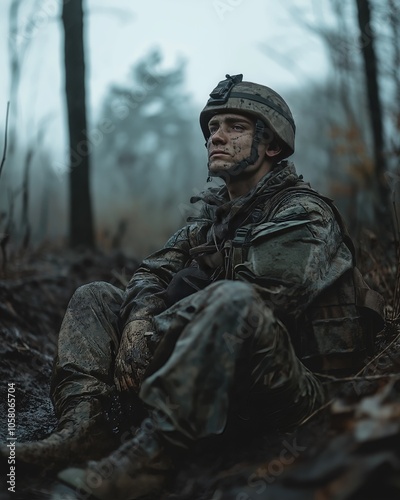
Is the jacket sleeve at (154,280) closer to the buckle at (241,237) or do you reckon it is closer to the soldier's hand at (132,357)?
the soldier's hand at (132,357)

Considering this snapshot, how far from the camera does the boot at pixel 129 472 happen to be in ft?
7.04

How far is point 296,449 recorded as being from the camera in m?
2.28

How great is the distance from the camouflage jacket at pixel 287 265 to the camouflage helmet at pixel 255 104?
7.9 inches

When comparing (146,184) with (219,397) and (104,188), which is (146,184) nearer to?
(104,188)

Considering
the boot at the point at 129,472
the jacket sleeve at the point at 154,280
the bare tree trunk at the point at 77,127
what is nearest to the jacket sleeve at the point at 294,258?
the jacket sleeve at the point at 154,280

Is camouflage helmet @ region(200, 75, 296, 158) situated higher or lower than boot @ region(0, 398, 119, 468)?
higher

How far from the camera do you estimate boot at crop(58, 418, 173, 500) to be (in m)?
2.14

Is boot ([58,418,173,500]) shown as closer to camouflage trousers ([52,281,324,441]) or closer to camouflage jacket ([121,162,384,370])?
camouflage trousers ([52,281,324,441])

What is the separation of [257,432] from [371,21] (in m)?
A: 7.79

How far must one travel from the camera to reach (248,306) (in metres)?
2.27

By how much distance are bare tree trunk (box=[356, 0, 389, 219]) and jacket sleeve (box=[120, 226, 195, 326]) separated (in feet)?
17.9

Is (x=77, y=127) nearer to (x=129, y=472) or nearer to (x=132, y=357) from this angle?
(x=132, y=357)

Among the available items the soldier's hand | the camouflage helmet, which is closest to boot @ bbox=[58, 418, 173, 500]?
the soldier's hand

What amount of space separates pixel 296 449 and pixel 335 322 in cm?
70
